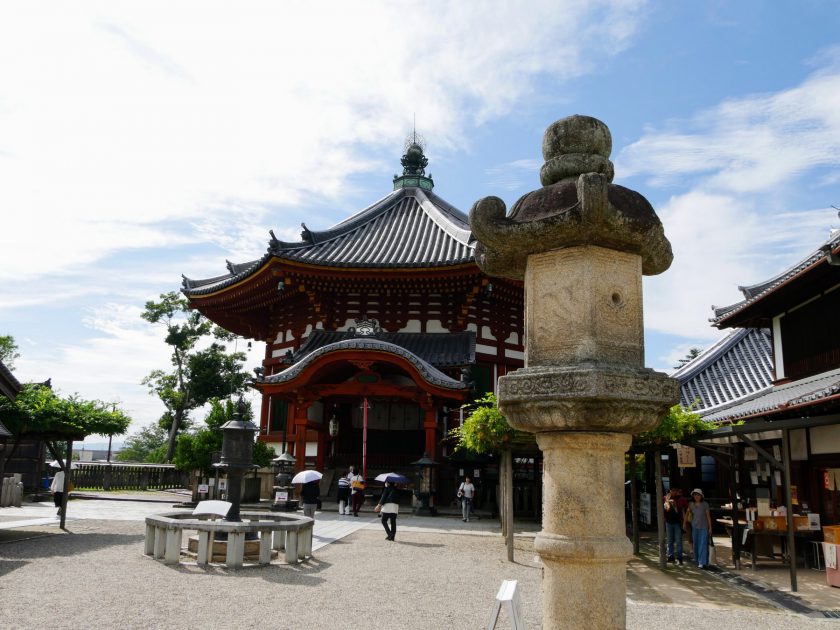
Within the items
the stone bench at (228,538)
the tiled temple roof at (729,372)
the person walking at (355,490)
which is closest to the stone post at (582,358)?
the stone bench at (228,538)

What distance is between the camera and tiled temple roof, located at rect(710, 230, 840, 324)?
1257cm

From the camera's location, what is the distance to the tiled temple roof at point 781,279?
41.2 ft

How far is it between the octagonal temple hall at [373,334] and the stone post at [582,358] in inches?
574

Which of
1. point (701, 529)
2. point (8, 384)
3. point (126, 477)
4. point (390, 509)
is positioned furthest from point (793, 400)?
point (126, 477)

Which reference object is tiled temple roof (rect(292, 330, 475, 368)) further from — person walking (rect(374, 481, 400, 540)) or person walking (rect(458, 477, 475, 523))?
person walking (rect(374, 481, 400, 540))

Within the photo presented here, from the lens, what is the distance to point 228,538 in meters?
10.4

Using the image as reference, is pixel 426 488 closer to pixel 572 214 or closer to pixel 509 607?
pixel 509 607

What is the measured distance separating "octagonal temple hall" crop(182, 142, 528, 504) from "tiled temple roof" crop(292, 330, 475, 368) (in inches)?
1.5

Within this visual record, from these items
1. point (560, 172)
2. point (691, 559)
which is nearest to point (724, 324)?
point (691, 559)

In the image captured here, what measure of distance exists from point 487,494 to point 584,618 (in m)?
17.9

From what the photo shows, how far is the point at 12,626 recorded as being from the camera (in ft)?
21.9

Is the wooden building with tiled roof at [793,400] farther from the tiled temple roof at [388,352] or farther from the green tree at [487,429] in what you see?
the tiled temple roof at [388,352]

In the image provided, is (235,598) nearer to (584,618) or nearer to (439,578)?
(439,578)

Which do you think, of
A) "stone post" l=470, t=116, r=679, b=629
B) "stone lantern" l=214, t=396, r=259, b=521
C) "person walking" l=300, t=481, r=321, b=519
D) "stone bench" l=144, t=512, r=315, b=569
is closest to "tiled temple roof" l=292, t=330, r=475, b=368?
"person walking" l=300, t=481, r=321, b=519
